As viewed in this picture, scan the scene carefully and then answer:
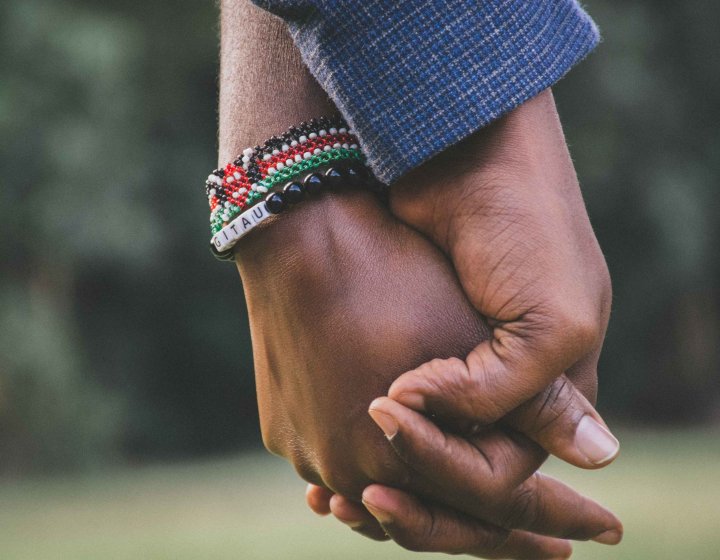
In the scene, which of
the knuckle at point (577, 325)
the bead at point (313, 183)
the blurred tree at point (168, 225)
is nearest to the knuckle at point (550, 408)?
the knuckle at point (577, 325)

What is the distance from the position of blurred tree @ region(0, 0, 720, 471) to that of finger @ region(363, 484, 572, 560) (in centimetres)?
1064

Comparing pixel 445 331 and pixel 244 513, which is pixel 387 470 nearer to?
pixel 445 331

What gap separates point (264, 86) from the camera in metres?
1.52

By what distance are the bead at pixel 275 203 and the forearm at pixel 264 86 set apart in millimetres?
108

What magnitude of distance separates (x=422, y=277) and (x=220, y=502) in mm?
9277

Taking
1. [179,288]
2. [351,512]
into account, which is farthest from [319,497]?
[179,288]

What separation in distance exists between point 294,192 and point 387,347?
0.26 metres

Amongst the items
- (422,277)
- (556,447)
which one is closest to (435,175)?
(422,277)

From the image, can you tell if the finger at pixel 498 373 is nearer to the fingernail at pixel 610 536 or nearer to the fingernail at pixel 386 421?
the fingernail at pixel 386 421

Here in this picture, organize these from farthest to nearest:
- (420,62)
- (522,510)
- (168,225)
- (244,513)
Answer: (168,225) → (244,513) → (522,510) → (420,62)

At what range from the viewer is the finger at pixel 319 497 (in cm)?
179

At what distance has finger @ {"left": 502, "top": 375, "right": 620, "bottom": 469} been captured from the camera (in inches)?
56.3

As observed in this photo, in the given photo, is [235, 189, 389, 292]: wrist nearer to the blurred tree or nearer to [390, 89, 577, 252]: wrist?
[390, 89, 577, 252]: wrist

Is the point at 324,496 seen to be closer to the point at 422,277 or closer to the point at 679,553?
the point at 422,277
